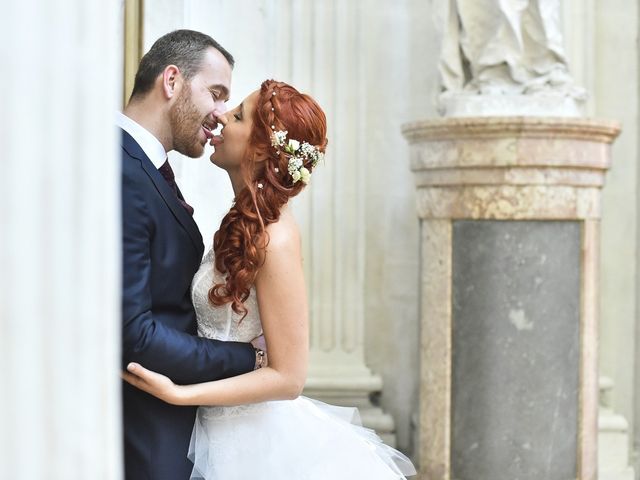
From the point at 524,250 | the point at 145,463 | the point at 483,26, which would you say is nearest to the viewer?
the point at 145,463

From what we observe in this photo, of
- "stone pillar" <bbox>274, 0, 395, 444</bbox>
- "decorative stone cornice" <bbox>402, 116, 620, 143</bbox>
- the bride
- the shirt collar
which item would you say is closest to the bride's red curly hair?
the bride

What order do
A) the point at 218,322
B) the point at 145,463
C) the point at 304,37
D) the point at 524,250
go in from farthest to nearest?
the point at 304,37 < the point at 524,250 < the point at 218,322 < the point at 145,463

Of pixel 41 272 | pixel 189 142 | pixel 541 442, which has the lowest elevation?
pixel 541 442

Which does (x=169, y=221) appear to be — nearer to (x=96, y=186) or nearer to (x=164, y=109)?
(x=164, y=109)

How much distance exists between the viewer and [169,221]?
8.14 feet

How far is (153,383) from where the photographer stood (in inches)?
92.0

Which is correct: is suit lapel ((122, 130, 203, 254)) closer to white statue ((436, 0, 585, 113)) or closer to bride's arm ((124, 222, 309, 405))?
bride's arm ((124, 222, 309, 405))

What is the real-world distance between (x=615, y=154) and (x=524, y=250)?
1868 millimetres

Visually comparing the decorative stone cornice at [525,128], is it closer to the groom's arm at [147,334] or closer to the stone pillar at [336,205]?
the stone pillar at [336,205]

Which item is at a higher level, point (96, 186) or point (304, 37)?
point (304, 37)

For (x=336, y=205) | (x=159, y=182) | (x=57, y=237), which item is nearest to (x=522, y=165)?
(x=336, y=205)

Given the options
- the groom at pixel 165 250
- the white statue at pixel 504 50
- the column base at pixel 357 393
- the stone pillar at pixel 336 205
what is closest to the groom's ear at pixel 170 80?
the groom at pixel 165 250

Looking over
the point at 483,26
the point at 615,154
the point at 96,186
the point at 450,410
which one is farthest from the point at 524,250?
the point at 96,186

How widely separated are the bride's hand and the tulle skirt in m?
0.28
